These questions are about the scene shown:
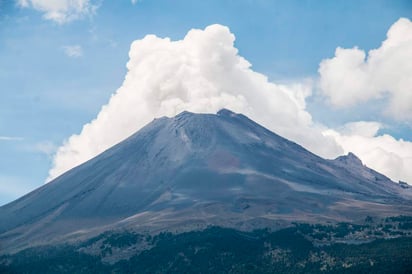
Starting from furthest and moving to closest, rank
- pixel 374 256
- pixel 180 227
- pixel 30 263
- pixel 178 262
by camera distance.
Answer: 1. pixel 180 227
2. pixel 30 263
3. pixel 178 262
4. pixel 374 256

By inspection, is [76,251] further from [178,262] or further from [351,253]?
[351,253]

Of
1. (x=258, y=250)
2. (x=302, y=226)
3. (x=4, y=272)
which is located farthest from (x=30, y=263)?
(x=302, y=226)

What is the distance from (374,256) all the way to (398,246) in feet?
40.6

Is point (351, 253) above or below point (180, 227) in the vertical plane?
below

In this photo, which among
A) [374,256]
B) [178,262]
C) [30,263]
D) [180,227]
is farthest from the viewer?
[180,227]

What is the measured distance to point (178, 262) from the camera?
169250mm

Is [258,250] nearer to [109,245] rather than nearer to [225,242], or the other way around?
[225,242]

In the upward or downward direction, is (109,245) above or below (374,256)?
above

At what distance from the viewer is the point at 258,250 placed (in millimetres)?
172000

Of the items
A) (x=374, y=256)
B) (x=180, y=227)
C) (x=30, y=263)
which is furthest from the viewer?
(x=180, y=227)

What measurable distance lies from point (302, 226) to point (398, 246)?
107 feet

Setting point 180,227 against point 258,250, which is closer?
point 258,250

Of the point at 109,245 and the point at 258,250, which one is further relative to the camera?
the point at 109,245

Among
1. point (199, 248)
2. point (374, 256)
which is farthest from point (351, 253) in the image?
point (199, 248)
